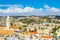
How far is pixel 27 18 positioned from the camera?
1636 centimetres

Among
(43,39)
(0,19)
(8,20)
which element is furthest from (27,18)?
(43,39)

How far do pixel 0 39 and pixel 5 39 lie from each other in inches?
7.6

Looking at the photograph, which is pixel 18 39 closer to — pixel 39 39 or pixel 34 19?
pixel 39 39

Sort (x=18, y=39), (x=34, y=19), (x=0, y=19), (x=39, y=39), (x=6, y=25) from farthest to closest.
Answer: (x=34, y=19)
(x=0, y=19)
(x=6, y=25)
(x=39, y=39)
(x=18, y=39)

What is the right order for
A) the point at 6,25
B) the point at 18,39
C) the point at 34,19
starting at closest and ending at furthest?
the point at 18,39
the point at 6,25
the point at 34,19

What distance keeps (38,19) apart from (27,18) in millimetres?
710

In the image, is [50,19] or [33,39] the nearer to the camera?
[33,39]

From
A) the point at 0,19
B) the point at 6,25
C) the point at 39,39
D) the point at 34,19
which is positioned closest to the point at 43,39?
the point at 39,39

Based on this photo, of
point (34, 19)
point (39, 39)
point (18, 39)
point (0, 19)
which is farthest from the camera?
point (34, 19)

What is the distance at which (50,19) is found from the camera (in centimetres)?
1645

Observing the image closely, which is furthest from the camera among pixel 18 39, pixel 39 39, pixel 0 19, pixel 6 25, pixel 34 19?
pixel 34 19

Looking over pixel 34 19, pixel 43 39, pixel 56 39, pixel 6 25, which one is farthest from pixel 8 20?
pixel 34 19

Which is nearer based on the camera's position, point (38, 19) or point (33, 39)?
point (33, 39)

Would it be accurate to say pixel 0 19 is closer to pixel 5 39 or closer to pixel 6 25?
pixel 6 25
